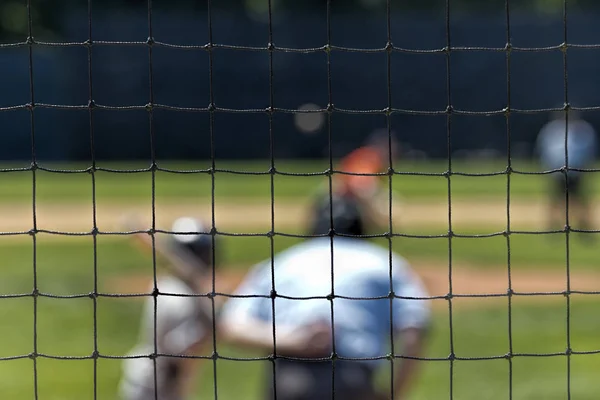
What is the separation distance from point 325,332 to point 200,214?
49.1 feet

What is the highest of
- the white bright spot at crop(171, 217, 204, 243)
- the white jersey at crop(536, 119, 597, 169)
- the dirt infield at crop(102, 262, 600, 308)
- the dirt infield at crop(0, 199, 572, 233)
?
the white bright spot at crop(171, 217, 204, 243)

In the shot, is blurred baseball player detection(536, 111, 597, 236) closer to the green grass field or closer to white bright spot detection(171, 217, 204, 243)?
the green grass field

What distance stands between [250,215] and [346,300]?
1562 cm

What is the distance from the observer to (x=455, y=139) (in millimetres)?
30469

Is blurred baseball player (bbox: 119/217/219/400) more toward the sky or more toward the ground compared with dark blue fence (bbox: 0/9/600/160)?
more toward the sky

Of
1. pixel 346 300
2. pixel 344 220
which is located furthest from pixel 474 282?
pixel 346 300

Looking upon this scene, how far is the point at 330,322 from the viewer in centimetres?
482

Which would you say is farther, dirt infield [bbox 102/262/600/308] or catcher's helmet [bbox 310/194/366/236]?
dirt infield [bbox 102/262/600/308]

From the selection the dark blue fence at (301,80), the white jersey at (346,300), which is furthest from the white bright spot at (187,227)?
the dark blue fence at (301,80)

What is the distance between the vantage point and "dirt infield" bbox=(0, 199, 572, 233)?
18781 mm

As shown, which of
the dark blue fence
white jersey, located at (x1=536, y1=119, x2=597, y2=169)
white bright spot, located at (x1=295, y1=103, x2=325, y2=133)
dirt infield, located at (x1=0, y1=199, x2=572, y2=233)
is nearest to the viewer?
white jersey, located at (x1=536, y1=119, x2=597, y2=169)

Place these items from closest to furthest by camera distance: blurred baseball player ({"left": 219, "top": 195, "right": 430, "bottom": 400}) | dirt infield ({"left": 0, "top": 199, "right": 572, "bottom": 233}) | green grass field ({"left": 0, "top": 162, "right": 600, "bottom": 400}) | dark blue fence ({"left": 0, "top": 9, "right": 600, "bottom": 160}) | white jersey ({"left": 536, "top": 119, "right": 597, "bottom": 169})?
blurred baseball player ({"left": 219, "top": 195, "right": 430, "bottom": 400}) < green grass field ({"left": 0, "top": 162, "right": 600, "bottom": 400}) < white jersey ({"left": 536, "top": 119, "right": 597, "bottom": 169}) < dirt infield ({"left": 0, "top": 199, "right": 572, "bottom": 233}) < dark blue fence ({"left": 0, "top": 9, "right": 600, "bottom": 160})

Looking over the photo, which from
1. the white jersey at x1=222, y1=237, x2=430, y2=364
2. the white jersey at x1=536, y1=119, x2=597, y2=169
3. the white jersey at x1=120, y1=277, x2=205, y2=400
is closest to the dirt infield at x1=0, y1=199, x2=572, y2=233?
the white jersey at x1=536, y1=119, x2=597, y2=169

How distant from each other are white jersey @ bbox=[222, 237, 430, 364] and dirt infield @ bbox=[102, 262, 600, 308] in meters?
6.87
